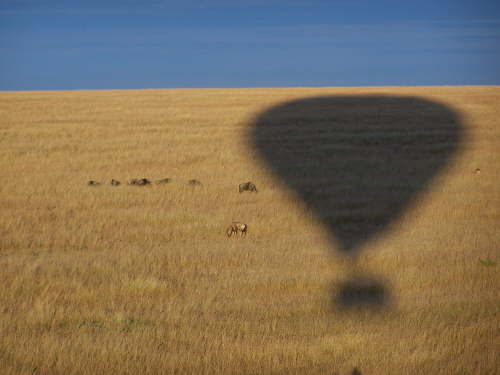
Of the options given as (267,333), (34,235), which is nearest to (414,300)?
(267,333)

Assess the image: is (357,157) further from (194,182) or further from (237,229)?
(237,229)

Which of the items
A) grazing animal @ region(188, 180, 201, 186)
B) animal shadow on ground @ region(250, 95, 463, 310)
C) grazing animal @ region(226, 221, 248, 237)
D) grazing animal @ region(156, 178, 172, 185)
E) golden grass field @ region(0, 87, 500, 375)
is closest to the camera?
golden grass field @ region(0, 87, 500, 375)

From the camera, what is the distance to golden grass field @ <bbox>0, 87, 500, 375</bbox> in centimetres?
522

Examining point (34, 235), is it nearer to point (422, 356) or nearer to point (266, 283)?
point (266, 283)

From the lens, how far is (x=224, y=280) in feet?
24.6

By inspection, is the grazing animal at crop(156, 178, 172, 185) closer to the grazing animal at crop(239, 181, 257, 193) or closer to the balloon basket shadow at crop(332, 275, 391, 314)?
the grazing animal at crop(239, 181, 257, 193)

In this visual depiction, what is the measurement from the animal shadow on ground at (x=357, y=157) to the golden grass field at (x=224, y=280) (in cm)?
35

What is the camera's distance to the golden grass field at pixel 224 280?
205 inches

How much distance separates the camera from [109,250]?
9555mm

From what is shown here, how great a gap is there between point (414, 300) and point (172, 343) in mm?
2855

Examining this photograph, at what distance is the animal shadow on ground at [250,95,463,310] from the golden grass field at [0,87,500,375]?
35 centimetres

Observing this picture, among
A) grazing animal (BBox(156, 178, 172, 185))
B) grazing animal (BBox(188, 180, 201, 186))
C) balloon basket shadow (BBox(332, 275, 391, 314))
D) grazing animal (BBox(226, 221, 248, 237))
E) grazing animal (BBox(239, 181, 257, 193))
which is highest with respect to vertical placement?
grazing animal (BBox(156, 178, 172, 185))

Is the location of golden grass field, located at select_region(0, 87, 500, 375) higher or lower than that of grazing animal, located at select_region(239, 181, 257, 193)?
lower

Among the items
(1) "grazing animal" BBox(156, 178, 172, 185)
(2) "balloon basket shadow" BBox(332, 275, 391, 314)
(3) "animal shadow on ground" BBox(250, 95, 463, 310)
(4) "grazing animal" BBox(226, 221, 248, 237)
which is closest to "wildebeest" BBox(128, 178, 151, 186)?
(1) "grazing animal" BBox(156, 178, 172, 185)
